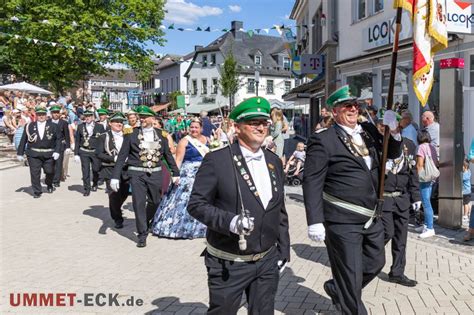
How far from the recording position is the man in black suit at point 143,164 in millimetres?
7164

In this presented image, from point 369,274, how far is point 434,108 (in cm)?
950

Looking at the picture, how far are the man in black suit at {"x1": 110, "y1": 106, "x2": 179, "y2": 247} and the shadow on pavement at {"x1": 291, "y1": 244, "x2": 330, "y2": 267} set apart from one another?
2.12 metres

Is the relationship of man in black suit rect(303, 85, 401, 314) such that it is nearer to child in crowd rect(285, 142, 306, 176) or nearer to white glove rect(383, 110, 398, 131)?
white glove rect(383, 110, 398, 131)

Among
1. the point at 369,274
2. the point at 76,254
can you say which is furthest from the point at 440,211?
the point at 76,254

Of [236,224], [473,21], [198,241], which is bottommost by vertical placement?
[198,241]

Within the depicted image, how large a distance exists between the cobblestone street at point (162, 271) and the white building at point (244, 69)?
49867 millimetres

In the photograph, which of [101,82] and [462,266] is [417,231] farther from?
[101,82]

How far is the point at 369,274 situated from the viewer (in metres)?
4.13

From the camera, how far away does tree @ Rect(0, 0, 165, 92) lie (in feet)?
102

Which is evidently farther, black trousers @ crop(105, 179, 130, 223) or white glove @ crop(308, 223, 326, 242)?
black trousers @ crop(105, 179, 130, 223)

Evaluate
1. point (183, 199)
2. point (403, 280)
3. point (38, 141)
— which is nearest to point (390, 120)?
point (403, 280)

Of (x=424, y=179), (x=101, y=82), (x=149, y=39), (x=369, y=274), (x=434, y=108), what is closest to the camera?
(x=369, y=274)

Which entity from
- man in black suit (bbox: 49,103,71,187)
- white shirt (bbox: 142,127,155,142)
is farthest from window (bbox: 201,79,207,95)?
white shirt (bbox: 142,127,155,142)

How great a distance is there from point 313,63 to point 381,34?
5676mm
